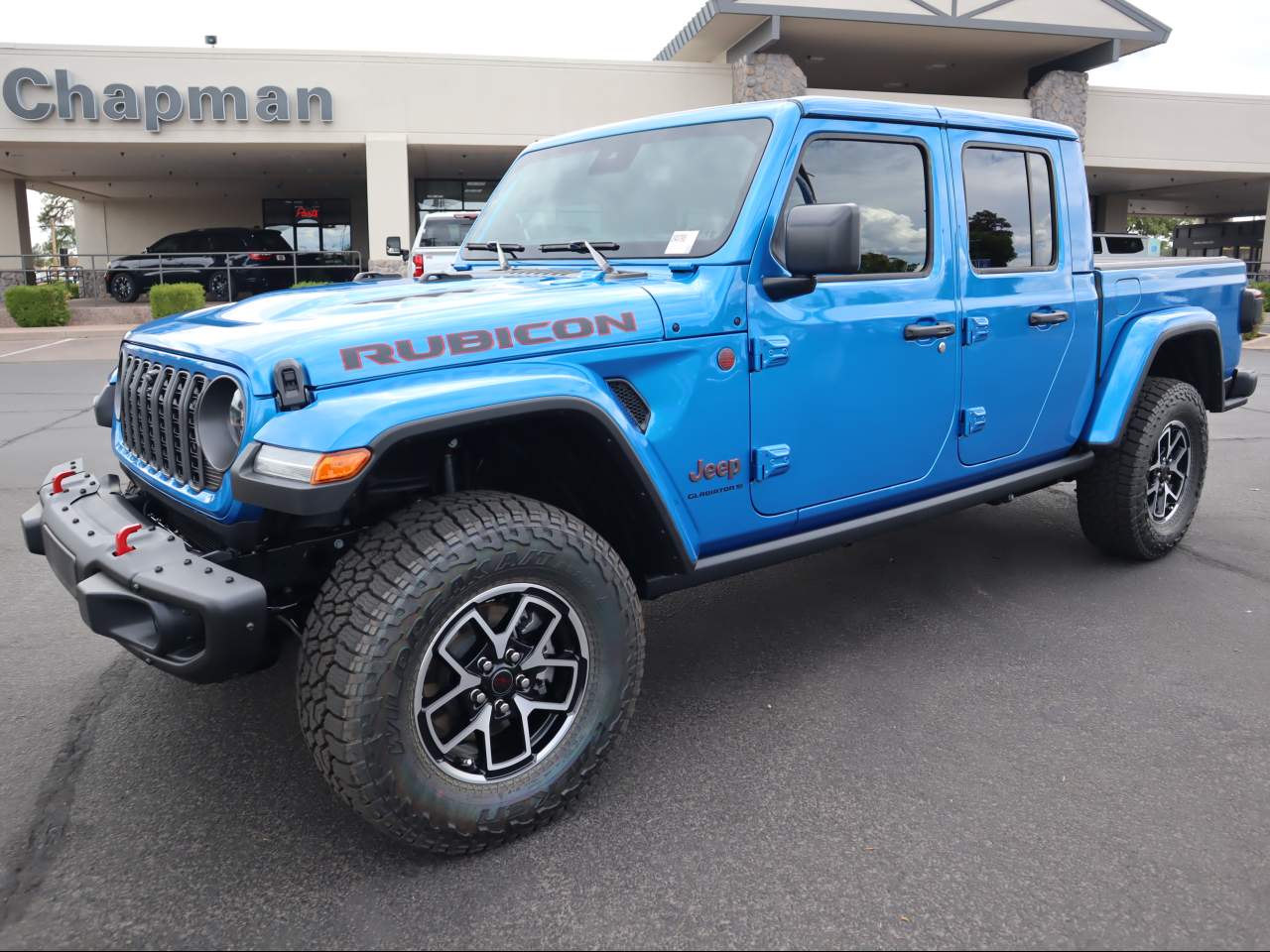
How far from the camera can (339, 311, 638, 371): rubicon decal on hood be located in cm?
245

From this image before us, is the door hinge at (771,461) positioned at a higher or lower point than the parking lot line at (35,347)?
higher

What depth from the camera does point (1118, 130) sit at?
85.5 feet

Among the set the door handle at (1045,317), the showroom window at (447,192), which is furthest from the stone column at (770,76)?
the door handle at (1045,317)

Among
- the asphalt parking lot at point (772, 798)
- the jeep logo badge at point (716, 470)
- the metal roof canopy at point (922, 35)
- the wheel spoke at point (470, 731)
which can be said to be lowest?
the asphalt parking lot at point (772, 798)

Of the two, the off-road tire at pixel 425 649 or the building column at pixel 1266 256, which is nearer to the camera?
the off-road tire at pixel 425 649

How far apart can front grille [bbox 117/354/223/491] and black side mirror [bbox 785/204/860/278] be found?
1.67m

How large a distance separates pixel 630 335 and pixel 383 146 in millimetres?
20529

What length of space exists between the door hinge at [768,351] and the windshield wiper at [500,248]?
1.07 m

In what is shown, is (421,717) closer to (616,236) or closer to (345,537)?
(345,537)

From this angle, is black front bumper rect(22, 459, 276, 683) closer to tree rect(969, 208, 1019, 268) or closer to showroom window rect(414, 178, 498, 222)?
tree rect(969, 208, 1019, 268)

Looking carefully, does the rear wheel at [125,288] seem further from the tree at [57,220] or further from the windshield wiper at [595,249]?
the tree at [57,220]

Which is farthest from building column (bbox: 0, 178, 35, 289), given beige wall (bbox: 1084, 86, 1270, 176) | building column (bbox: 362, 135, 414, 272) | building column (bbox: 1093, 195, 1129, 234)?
building column (bbox: 1093, 195, 1129, 234)

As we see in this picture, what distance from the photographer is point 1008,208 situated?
406 centimetres

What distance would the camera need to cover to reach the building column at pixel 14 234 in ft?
74.5
